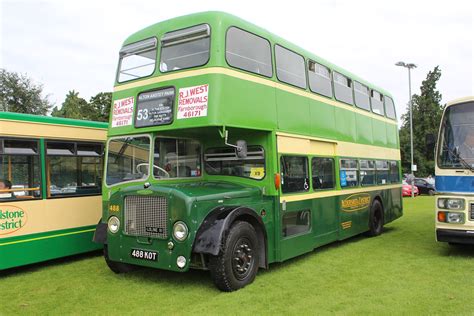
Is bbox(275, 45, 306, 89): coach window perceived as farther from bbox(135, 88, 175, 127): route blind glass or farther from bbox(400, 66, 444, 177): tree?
bbox(400, 66, 444, 177): tree

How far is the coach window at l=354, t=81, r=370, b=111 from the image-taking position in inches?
444

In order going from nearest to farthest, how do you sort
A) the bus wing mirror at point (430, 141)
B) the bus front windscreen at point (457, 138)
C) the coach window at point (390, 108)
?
1. the bus front windscreen at point (457, 138)
2. the bus wing mirror at point (430, 141)
3. the coach window at point (390, 108)

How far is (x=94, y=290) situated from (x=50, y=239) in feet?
6.67

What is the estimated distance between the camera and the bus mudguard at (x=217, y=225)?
592 cm

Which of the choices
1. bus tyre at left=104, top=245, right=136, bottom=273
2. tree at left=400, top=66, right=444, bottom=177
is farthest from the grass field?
tree at left=400, top=66, right=444, bottom=177

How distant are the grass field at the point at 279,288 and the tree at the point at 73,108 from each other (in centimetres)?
2665

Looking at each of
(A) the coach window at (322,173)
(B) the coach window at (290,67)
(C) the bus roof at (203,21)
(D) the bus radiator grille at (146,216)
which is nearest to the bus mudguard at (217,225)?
(D) the bus radiator grille at (146,216)

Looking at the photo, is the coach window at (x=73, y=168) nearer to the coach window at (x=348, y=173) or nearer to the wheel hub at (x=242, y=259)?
the wheel hub at (x=242, y=259)

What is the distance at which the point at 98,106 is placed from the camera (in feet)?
127

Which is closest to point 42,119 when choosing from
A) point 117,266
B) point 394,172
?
point 117,266

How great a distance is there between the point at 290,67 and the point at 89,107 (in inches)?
1294

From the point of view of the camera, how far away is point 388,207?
12.7m

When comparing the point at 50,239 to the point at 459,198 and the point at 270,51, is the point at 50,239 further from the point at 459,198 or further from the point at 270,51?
the point at 459,198

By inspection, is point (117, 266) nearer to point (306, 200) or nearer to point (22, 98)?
point (306, 200)
